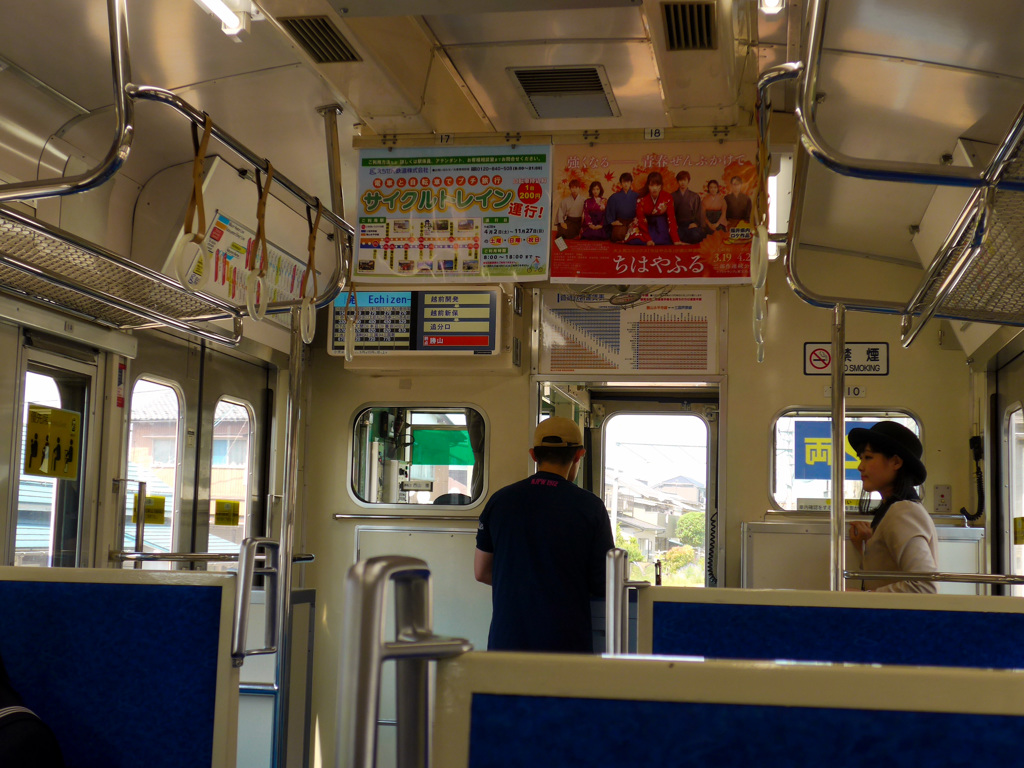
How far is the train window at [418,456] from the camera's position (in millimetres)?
5207

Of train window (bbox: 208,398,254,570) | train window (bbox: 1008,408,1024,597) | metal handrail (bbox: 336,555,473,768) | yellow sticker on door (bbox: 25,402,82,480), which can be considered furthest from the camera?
train window (bbox: 208,398,254,570)

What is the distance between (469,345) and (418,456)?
0.80 metres

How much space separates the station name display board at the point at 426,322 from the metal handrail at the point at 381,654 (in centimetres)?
400

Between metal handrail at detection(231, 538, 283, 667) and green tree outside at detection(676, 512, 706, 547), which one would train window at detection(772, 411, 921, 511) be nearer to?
green tree outside at detection(676, 512, 706, 547)

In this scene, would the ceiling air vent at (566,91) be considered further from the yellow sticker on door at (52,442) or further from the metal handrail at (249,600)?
the yellow sticker on door at (52,442)

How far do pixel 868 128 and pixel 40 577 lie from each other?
9.94ft

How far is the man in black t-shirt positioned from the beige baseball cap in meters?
0.15

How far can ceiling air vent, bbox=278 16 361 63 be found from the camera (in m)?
2.72

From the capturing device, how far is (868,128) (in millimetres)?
3598

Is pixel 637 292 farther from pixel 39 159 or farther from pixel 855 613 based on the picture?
pixel 855 613

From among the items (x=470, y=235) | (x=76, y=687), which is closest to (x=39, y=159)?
(x=470, y=235)

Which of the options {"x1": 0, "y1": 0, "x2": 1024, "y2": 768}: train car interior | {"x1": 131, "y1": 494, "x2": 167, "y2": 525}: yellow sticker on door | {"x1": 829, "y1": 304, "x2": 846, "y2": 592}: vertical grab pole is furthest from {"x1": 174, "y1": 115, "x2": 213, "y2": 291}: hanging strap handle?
{"x1": 131, "y1": 494, "x2": 167, "y2": 525}: yellow sticker on door

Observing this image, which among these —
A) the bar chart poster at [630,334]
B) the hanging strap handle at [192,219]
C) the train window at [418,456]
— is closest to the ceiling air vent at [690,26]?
the hanging strap handle at [192,219]

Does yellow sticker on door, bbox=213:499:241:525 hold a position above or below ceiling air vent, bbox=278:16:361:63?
below
